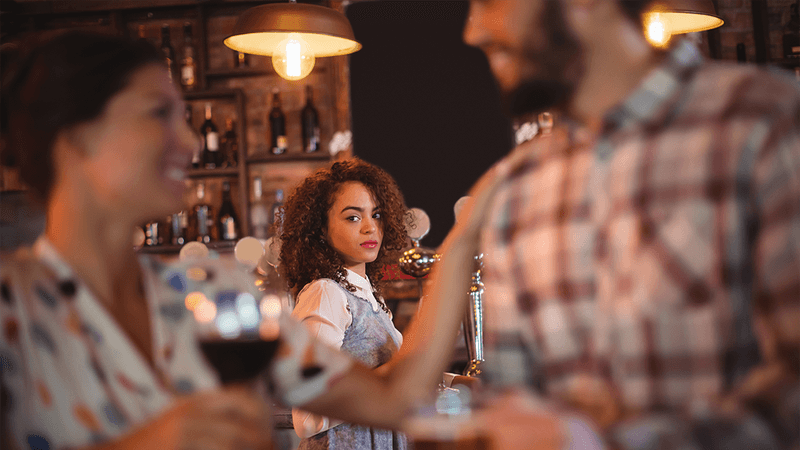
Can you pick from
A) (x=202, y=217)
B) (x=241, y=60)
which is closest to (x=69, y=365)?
(x=202, y=217)

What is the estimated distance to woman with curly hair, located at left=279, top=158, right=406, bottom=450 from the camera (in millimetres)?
1923

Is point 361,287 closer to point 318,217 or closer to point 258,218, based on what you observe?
point 318,217

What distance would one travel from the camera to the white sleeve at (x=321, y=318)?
1.88 m

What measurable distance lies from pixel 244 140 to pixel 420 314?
3.42 metres

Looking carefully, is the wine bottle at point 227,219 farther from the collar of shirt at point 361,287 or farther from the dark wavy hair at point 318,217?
the collar of shirt at point 361,287

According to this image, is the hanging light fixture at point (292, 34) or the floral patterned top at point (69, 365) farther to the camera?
the hanging light fixture at point (292, 34)

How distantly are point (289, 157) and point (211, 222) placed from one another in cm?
65

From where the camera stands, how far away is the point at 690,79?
778 millimetres

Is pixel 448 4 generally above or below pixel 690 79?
above

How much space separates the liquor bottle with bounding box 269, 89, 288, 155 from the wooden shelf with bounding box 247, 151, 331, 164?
1.8 inches

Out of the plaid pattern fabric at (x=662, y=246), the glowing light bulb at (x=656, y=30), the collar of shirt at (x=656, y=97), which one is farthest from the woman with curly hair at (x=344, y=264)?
the collar of shirt at (x=656, y=97)

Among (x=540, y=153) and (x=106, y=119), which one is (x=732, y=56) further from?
(x=106, y=119)

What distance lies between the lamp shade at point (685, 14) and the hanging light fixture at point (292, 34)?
98cm

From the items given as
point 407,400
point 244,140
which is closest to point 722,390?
point 407,400
